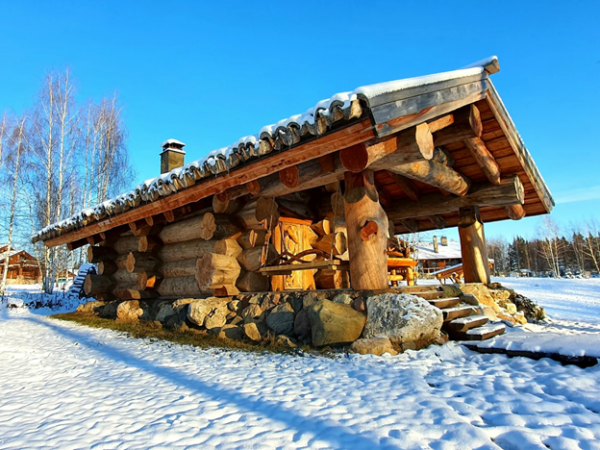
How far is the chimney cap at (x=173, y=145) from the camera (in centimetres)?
918

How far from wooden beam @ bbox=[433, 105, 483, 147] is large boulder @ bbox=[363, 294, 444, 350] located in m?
2.19

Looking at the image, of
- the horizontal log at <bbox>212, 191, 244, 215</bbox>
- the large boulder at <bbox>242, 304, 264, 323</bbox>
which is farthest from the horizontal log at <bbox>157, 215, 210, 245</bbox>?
the large boulder at <bbox>242, 304, 264, 323</bbox>

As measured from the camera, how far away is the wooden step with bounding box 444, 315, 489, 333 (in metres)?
4.13

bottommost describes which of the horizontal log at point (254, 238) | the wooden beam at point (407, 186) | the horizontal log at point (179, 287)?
the horizontal log at point (179, 287)

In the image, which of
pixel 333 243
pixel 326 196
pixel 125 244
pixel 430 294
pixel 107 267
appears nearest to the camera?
pixel 430 294

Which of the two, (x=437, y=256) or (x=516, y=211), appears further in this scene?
(x=437, y=256)

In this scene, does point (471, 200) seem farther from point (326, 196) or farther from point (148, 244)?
point (148, 244)

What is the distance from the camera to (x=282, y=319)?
190 inches

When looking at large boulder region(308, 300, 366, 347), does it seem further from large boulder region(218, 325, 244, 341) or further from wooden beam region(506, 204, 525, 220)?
wooden beam region(506, 204, 525, 220)

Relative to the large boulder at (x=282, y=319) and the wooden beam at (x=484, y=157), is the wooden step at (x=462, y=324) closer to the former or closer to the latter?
the large boulder at (x=282, y=319)

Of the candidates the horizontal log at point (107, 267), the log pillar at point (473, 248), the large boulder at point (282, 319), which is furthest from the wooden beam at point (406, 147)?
the horizontal log at point (107, 267)

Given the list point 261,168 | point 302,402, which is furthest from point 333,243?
point 302,402

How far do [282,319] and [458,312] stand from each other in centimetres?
224

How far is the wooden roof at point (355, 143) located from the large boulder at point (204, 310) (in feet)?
5.38
